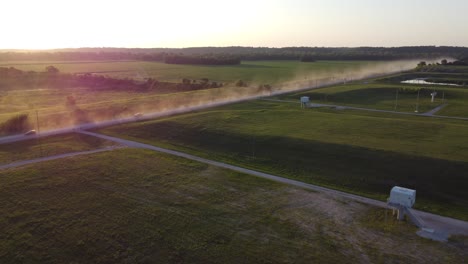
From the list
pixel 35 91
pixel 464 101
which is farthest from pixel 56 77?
pixel 464 101

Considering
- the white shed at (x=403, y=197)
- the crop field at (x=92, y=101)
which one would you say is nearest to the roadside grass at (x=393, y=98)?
the crop field at (x=92, y=101)

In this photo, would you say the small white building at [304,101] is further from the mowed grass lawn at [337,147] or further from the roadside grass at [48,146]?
the roadside grass at [48,146]

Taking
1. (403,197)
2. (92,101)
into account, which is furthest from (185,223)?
(92,101)

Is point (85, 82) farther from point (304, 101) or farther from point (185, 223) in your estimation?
point (185, 223)

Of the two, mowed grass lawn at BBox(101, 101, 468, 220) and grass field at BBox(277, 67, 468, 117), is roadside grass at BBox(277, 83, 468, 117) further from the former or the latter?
mowed grass lawn at BBox(101, 101, 468, 220)

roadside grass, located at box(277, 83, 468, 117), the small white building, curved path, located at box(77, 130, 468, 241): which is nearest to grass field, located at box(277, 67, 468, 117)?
roadside grass, located at box(277, 83, 468, 117)

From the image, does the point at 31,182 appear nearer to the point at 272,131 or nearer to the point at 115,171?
the point at 115,171
